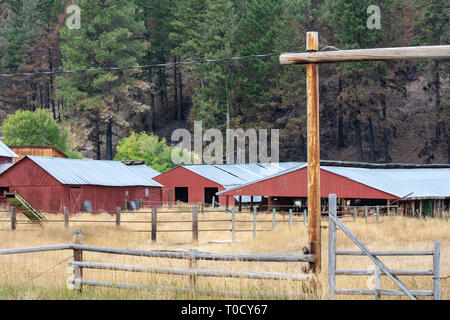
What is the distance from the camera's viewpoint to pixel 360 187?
3931cm

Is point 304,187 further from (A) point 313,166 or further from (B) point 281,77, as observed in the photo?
(B) point 281,77

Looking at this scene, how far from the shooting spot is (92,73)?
83.3 metres

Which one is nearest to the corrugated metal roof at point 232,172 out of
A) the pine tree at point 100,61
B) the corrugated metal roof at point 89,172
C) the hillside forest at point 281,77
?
the corrugated metal roof at point 89,172

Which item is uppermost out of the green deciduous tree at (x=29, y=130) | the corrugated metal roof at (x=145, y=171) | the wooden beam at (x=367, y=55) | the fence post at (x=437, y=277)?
the green deciduous tree at (x=29, y=130)

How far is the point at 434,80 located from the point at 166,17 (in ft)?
137

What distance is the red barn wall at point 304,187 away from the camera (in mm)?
39219

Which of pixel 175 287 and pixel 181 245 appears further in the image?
pixel 181 245

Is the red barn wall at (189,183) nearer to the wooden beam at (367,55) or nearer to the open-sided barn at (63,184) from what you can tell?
the open-sided barn at (63,184)

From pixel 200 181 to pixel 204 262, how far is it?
4063 cm

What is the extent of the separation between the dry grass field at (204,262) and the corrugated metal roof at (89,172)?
3.51 meters

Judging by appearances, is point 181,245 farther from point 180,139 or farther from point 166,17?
point 166,17

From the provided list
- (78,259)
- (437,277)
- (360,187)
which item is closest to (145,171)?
(360,187)

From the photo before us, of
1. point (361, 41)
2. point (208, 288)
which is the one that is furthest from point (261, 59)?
point (208, 288)

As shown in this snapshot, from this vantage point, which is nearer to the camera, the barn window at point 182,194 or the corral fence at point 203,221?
the corral fence at point 203,221
